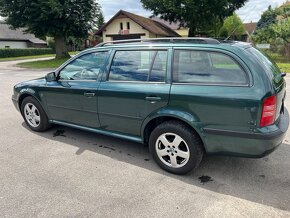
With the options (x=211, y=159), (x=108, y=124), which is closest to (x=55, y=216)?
(x=108, y=124)

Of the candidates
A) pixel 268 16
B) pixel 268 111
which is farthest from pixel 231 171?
pixel 268 16

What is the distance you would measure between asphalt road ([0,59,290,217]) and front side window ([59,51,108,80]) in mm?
1134

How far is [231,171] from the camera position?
11.3ft

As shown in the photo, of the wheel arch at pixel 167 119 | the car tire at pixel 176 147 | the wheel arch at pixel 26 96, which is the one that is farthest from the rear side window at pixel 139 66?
the wheel arch at pixel 26 96

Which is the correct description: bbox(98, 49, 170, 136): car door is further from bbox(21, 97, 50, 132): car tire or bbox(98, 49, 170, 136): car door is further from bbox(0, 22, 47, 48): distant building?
bbox(0, 22, 47, 48): distant building

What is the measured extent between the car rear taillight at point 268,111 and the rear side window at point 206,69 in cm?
30

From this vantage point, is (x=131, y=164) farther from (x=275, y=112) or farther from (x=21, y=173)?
(x=275, y=112)

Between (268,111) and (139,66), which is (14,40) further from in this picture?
(268,111)

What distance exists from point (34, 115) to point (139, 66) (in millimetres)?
2506

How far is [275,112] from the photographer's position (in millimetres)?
2930

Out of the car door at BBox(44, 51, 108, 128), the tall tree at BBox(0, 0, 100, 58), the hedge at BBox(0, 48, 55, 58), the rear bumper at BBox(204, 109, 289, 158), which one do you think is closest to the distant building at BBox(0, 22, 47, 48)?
the hedge at BBox(0, 48, 55, 58)

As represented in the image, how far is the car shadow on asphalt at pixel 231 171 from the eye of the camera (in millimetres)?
2930

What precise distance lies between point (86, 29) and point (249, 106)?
23.8 meters

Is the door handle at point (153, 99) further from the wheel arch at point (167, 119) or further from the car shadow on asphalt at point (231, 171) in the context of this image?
the car shadow on asphalt at point (231, 171)
